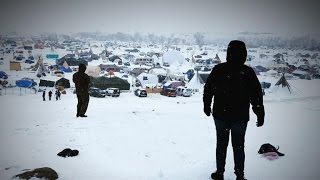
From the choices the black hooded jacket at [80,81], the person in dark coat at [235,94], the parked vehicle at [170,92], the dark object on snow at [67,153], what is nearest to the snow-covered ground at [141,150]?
the dark object on snow at [67,153]

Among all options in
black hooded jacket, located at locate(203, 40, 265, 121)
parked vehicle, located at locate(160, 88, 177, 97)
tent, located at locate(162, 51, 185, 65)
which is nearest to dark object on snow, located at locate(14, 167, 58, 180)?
black hooded jacket, located at locate(203, 40, 265, 121)

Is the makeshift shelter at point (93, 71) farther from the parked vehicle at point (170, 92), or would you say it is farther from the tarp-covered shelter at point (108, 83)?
the parked vehicle at point (170, 92)

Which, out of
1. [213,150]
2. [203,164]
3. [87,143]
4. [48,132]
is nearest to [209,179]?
[203,164]

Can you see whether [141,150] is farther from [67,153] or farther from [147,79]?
[147,79]

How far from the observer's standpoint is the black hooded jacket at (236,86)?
11.6ft

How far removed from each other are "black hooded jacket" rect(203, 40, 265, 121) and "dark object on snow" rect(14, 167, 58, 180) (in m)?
2.74

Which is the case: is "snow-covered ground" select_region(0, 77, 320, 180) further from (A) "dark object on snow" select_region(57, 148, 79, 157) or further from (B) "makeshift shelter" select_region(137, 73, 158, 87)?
(B) "makeshift shelter" select_region(137, 73, 158, 87)

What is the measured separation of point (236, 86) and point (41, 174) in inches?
127

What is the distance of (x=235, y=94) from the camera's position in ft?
11.7

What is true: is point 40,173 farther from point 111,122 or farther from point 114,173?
point 111,122

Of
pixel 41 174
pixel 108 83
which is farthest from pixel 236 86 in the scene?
pixel 108 83

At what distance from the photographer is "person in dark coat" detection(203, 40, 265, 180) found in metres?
3.54

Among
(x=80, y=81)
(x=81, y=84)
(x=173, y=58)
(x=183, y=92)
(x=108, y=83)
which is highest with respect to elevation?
(x=173, y=58)

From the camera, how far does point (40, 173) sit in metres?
3.92
